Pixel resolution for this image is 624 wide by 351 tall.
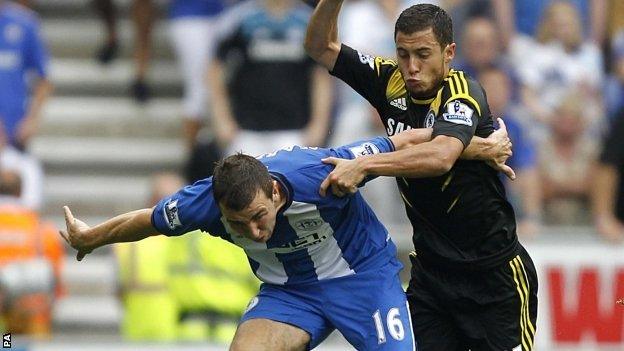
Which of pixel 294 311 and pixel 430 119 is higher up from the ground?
pixel 430 119

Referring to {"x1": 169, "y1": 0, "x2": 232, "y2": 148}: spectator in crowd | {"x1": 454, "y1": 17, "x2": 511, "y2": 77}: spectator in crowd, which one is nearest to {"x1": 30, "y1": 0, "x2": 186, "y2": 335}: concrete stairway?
{"x1": 169, "y1": 0, "x2": 232, "y2": 148}: spectator in crowd

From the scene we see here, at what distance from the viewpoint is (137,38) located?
13008 mm

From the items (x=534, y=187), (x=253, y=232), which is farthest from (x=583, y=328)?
(x=253, y=232)

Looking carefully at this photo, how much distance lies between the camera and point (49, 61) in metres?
13.6

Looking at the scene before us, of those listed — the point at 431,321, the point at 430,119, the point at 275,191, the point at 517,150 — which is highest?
the point at 430,119

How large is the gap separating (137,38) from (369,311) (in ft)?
20.8

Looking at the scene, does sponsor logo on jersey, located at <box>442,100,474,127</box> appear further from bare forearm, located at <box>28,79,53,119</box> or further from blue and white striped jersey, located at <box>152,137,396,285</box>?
bare forearm, located at <box>28,79,53,119</box>

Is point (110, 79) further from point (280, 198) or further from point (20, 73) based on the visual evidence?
point (280, 198)


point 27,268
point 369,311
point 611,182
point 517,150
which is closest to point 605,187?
point 611,182

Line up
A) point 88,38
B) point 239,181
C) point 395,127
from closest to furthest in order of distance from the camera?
point 239,181 → point 395,127 → point 88,38

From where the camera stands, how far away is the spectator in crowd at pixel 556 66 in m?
12.1

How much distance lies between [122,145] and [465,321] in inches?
255

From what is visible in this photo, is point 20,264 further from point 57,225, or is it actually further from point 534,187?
point 534,187

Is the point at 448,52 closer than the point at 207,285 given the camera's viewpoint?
Yes
